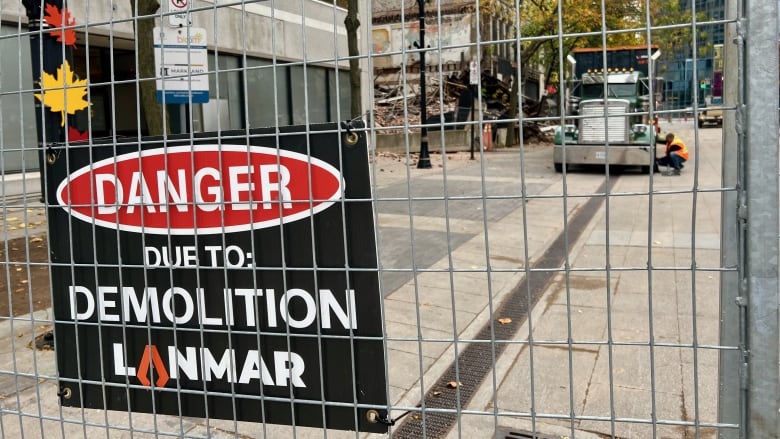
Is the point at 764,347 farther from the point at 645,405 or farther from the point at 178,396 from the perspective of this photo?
the point at 645,405

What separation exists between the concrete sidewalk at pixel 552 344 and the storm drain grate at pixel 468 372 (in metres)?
0.06

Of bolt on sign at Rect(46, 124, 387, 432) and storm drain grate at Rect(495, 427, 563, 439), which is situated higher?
bolt on sign at Rect(46, 124, 387, 432)

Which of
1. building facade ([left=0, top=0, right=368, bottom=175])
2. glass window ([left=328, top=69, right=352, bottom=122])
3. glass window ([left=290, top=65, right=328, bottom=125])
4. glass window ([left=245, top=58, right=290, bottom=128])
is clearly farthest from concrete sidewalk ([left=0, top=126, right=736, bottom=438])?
glass window ([left=290, top=65, right=328, bottom=125])

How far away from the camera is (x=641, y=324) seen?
5234 mm

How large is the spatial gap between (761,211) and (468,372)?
115 inches

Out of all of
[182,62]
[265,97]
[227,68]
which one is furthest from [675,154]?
[182,62]

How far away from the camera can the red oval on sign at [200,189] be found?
7.18 ft

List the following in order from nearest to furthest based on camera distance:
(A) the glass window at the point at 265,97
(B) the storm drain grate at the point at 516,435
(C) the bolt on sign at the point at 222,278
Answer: (C) the bolt on sign at the point at 222,278, (B) the storm drain grate at the point at 516,435, (A) the glass window at the point at 265,97

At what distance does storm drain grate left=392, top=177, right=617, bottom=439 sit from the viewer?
9.03ft

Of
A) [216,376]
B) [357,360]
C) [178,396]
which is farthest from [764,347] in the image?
[178,396]

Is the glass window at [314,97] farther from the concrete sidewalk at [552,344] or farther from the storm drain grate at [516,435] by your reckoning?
the storm drain grate at [516,435]

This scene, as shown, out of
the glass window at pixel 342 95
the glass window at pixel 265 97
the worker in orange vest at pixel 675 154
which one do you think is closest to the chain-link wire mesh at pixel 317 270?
the glass window at pixel 342 95

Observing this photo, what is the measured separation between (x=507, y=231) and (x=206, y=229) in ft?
24.8

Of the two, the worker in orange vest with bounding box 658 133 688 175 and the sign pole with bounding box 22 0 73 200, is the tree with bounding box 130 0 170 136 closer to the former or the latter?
the sign pole with bounding box 22 0 73 200
